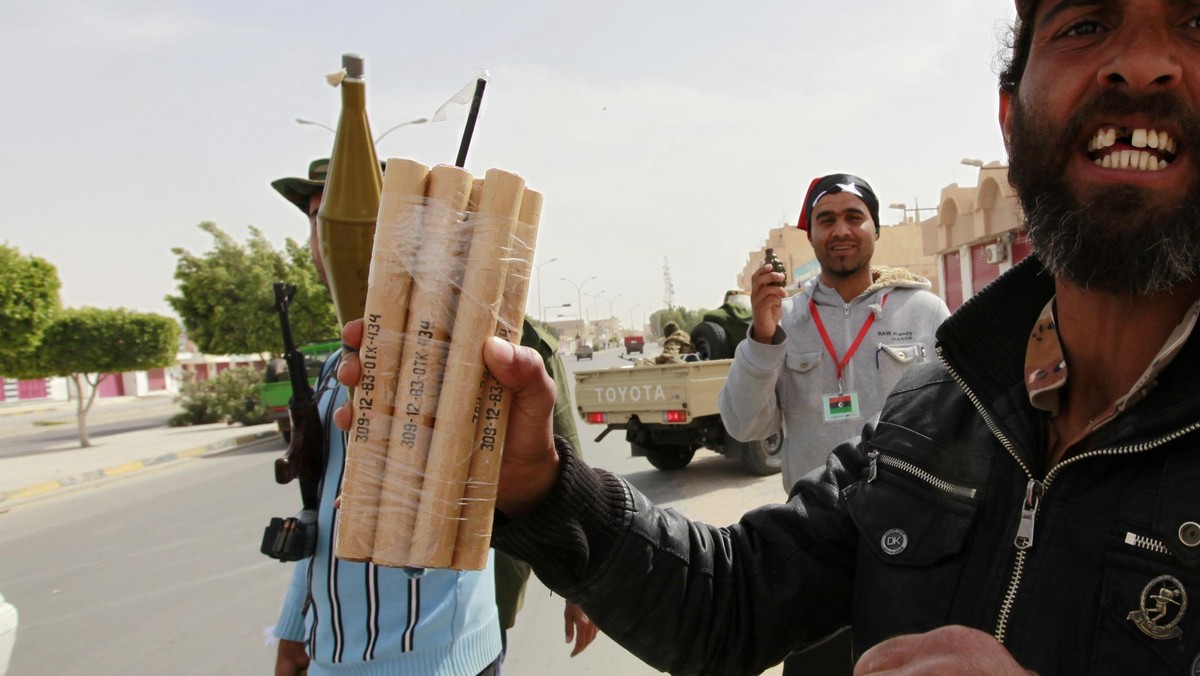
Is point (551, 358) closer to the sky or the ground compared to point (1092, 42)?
closer to the ground

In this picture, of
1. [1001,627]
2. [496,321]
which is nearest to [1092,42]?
[1001,627]

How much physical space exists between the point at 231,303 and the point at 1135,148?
2555 centimetres

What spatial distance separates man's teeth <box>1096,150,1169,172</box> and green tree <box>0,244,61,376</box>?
64.6ft

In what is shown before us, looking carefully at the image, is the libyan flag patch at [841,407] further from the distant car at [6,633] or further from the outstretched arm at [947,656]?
the distant car at [6,633]

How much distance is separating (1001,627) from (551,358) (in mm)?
1404

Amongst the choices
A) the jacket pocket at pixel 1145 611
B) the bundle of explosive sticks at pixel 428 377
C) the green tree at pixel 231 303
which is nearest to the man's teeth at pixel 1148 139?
the jacket pocket at pixel 1145 611

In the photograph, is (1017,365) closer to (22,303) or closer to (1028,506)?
(1028,506)

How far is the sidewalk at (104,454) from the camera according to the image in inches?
462

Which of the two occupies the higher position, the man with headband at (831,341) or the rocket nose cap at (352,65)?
the rocket nose cap at (352,65)

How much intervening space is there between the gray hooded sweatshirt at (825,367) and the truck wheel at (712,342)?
589 centimetres

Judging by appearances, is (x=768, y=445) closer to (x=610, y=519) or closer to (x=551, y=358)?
(x=551, y=358)

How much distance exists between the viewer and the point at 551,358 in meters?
2.22

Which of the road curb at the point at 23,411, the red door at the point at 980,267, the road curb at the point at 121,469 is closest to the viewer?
the road curb at the point at 121,469

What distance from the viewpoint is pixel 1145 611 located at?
0.92 meters
